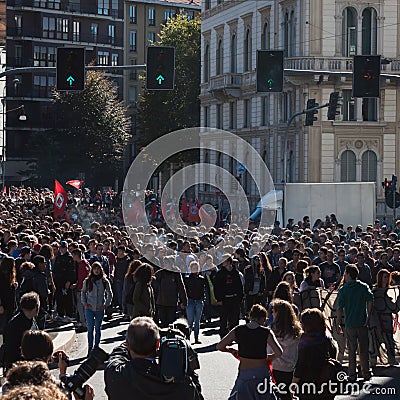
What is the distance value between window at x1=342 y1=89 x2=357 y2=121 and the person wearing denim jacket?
38181 millimetres

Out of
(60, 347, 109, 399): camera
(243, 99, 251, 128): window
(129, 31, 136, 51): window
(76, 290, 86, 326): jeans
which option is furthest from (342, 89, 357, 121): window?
(129, 31, 136, 51): window

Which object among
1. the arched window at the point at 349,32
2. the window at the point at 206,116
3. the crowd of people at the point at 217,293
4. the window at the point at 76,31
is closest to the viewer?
the crowd of people at the point at 217,293

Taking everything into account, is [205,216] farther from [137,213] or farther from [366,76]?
[366,76]

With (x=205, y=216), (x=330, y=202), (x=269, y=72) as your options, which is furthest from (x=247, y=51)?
(x=269, y=72)

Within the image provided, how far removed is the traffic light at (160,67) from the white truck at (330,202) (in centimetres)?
1401

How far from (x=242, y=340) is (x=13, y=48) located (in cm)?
9034

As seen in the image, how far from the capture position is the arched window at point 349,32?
2062 inches

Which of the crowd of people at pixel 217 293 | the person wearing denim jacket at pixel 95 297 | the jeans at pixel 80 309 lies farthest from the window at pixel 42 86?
the person wearing denim jacket at pixel 95 297

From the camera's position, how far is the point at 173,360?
6.39 meters

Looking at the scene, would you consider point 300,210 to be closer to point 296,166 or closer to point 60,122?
point 296,166

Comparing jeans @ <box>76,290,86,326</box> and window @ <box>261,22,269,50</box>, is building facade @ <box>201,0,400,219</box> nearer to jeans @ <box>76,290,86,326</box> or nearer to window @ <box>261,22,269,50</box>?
window @ <box>261,22,269,50</box>

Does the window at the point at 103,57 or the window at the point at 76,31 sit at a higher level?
the window at the point at 76,31

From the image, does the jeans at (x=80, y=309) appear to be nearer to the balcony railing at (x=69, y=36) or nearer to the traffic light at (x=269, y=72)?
the traffic light at (x=269, y=72)

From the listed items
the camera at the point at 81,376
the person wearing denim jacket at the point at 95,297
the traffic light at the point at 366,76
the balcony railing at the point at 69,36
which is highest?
the balcony railing at the point at 69,36
